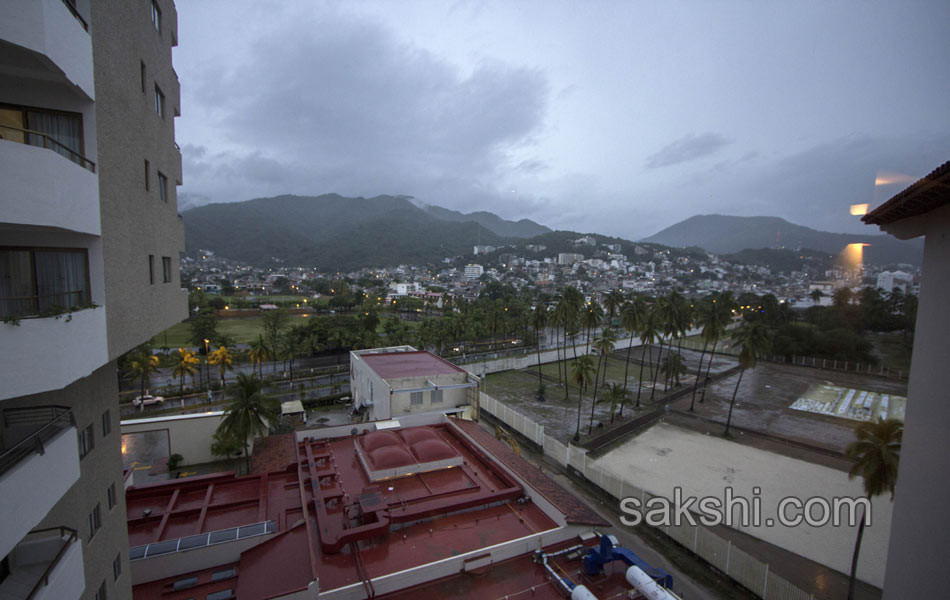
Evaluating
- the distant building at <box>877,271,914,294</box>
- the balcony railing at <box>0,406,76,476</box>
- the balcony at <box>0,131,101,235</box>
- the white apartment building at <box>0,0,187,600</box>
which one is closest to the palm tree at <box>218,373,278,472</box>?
the white apartment building at <box>0,0,187,600</box>

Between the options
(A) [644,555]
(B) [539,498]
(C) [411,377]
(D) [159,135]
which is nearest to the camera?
(D) [159,135]

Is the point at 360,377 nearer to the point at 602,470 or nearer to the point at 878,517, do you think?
the point at 602,470

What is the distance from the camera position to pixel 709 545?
1568 centimetres

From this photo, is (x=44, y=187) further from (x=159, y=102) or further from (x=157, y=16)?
(x=157, y=16)

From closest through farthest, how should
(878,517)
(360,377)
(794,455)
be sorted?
(878,517)
(794,455)
(360,377)

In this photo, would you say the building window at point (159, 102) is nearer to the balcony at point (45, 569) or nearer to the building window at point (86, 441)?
the building window at point (86, 441)

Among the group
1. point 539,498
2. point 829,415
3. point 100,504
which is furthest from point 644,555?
point 829,415

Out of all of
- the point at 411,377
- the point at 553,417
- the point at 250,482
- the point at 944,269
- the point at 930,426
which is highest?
the point at 944,269

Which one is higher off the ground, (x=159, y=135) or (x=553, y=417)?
(x=159, y=135)

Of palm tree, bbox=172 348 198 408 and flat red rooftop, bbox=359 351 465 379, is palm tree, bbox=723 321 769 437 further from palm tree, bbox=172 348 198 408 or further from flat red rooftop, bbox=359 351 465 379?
palm tree, bbox=172 348 198 408

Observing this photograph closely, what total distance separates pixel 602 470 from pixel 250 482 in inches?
641

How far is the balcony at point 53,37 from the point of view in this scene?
168 inches

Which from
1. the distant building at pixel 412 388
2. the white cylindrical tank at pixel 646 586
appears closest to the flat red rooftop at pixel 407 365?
the distant building at pixel 412 388

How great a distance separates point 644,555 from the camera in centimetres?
1648
